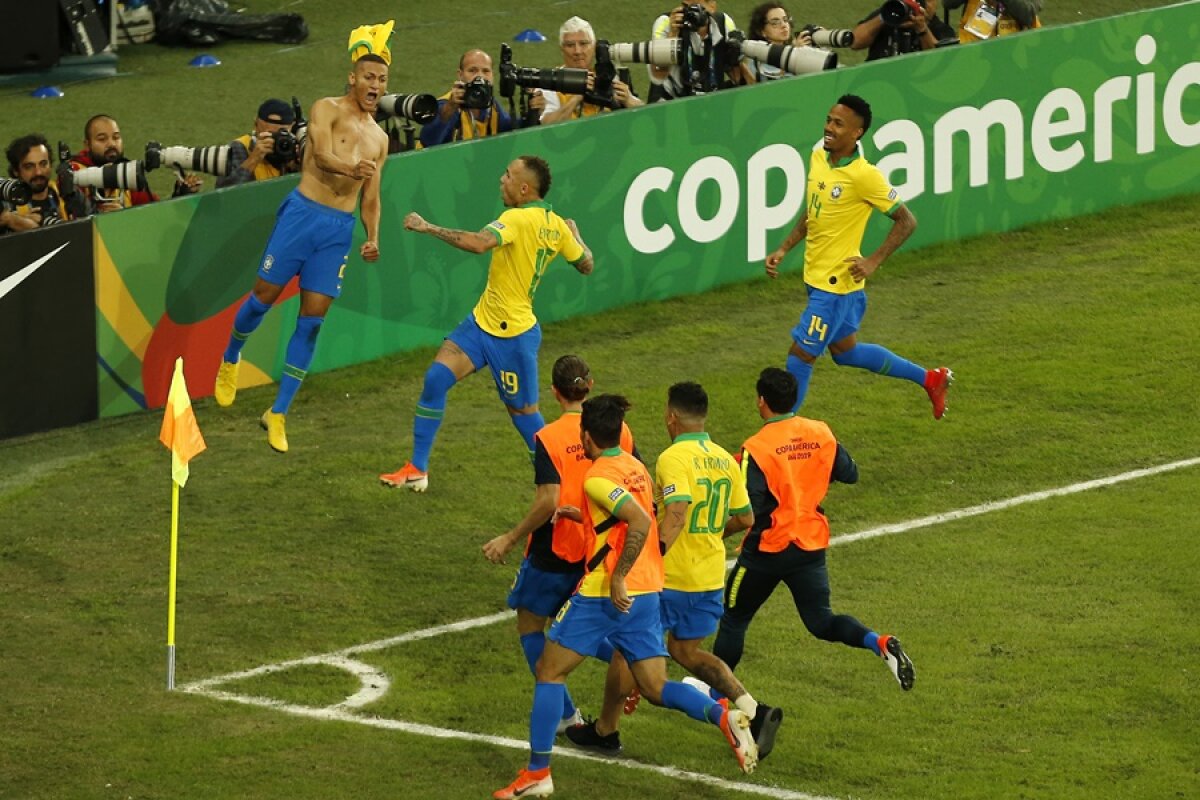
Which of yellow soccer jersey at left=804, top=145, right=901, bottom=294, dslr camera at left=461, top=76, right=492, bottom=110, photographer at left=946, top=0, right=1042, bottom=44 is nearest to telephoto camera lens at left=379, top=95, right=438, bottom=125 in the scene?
dslr camera at left=461, top=76, right=492, bottom=110

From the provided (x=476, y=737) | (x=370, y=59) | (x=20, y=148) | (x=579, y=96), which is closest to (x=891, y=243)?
(x=370, y=59)

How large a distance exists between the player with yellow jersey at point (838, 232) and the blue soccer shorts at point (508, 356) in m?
1.74

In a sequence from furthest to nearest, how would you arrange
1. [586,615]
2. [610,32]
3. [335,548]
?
[610,32]
[335,548]
[586,615]

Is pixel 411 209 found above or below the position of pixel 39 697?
above

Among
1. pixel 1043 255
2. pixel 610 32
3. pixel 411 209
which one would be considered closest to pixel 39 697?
pixel 411 209

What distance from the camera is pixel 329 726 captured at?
10773 millimetres

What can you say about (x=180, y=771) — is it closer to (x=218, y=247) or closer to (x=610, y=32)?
(x=218, y=247)

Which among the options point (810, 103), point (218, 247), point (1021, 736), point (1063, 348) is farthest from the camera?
point (810, 103)

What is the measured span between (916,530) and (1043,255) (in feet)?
20.0

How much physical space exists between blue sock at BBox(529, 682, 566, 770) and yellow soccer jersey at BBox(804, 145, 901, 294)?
16.5ft

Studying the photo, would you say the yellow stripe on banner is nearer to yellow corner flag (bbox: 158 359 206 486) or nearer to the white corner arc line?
yellow corner flag (bbox: 158 359 206 486)

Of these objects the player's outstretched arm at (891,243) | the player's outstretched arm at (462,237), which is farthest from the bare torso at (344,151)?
the player's outstretched arm at (891,243)

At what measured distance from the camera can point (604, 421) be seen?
978cm

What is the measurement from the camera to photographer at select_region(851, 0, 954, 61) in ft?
60.9
